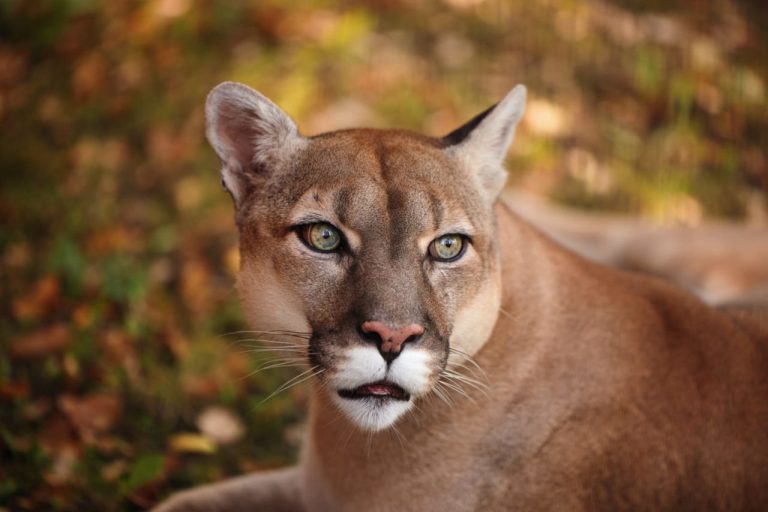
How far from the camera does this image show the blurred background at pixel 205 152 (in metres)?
4.48

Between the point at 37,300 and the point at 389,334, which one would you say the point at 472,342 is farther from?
the point at 37,300

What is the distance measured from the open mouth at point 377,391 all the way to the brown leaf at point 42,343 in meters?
2.46

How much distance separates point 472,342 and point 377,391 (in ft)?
1.62

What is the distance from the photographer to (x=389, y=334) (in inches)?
108

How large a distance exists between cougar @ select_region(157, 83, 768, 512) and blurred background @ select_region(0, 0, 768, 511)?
4.32 ft

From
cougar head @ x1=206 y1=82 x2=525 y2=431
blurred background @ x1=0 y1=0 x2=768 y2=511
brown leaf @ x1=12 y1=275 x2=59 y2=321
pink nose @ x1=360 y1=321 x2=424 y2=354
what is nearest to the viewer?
pink nose @ x1=360 y1=321 x2=424 y2=354

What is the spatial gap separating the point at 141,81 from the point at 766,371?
16.9ft

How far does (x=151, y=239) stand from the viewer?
583 centimetres

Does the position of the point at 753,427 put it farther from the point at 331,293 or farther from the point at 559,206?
the point at 559,206

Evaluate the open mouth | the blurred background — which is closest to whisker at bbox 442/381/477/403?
the open mouth

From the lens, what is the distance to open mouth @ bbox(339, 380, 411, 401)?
9.39 feet

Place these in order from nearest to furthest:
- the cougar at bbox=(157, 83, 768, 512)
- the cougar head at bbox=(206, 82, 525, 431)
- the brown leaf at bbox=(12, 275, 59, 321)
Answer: the cougar head at bbox=(206, 82, 525, 431), the cougar at bbox=(157, 83, 768, 512), the brown leaf at bbox=(12, 275, 59, 321)

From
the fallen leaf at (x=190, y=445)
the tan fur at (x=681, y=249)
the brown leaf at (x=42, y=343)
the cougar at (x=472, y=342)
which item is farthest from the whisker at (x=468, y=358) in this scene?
the brown leaf at (x=42, y=343)

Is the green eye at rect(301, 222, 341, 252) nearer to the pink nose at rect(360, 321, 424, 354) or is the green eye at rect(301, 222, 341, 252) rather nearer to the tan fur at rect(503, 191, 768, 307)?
the pink nose at rect(360, 321, 424, 354)
